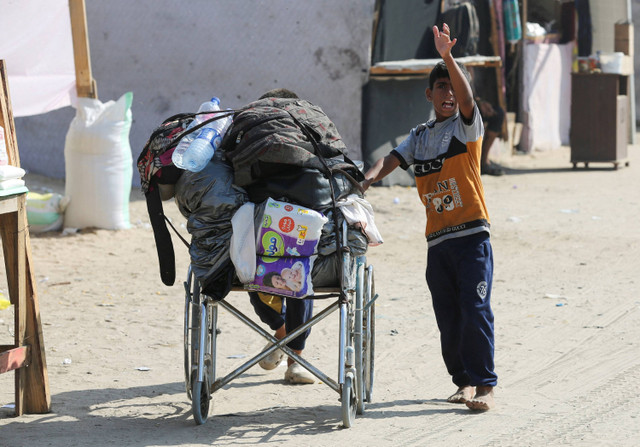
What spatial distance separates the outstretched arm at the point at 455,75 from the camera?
4.00 meters

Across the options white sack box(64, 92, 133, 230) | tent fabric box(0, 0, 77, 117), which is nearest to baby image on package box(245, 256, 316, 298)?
tent fabric box(0, 0, 77, 117)

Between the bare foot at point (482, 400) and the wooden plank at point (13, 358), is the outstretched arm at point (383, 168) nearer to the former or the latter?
the bare foot at point (482, 400)

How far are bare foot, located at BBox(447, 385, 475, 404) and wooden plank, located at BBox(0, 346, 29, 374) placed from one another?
2041mm

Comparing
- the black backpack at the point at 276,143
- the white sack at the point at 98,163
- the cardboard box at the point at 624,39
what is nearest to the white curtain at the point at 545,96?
the cardboard box at the point at 624,39

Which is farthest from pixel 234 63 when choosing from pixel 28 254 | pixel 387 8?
pixel 28 254

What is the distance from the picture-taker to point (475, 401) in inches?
164

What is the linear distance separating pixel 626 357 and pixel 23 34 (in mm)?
5002

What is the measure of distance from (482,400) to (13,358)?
217cm

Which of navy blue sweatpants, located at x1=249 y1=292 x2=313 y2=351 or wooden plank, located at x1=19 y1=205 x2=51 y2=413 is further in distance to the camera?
navy blue sweatpants, located at x1=249 y1=292 x2=313 y2=351

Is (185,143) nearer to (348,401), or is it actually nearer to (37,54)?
(348,401)

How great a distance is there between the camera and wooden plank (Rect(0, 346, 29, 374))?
3.97m

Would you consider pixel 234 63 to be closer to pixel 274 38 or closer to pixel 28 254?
pixel 274 38

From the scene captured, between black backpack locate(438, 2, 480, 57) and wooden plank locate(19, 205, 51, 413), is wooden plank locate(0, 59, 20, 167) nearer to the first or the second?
wooden plank locate(19, 205, 51, 413)

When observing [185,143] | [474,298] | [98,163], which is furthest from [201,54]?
[474,298]
